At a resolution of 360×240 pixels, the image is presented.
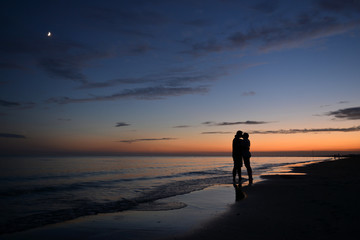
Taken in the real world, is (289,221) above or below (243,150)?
below

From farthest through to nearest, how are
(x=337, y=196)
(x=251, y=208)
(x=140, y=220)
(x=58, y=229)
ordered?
(x=337, y=196) → (x=251, y=208) → (x=140, y=220) → (x=58, y=229)

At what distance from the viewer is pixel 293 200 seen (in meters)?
7.35

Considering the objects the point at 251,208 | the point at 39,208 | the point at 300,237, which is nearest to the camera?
the point at 300,237

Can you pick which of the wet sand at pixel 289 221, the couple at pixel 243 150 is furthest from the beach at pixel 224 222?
the couple at pixel 243 150

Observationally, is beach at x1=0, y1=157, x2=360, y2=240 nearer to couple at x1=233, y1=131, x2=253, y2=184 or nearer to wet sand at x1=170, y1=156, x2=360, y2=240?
wet sand at x1=170, y1=156, x2=360, y2=240

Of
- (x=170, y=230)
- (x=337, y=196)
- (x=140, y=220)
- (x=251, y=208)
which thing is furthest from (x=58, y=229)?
(x=337, y=196)

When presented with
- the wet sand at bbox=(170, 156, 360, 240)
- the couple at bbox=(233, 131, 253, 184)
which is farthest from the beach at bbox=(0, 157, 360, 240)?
the couple at bbox=(233, 131, 253, 184)

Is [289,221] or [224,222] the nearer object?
[289,221]

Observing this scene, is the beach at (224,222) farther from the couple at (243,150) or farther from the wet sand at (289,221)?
the couple at (243,150)

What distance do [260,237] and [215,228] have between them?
3.14 ft

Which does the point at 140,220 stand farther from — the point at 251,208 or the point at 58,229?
the point at 251,208

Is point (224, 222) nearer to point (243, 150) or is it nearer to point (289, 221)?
point (289, 221)

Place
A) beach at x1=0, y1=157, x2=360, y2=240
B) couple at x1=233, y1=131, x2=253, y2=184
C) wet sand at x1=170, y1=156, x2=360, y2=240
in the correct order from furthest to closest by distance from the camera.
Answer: couple at x1=233, y1=131, x2=253, y2=184 → beach at x1=0, y1=157, x2=360, y2=240 → wet sand at x1=170, y1=156, x2=360, y2=240

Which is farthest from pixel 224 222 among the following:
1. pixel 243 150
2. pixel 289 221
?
pixel 243 150
